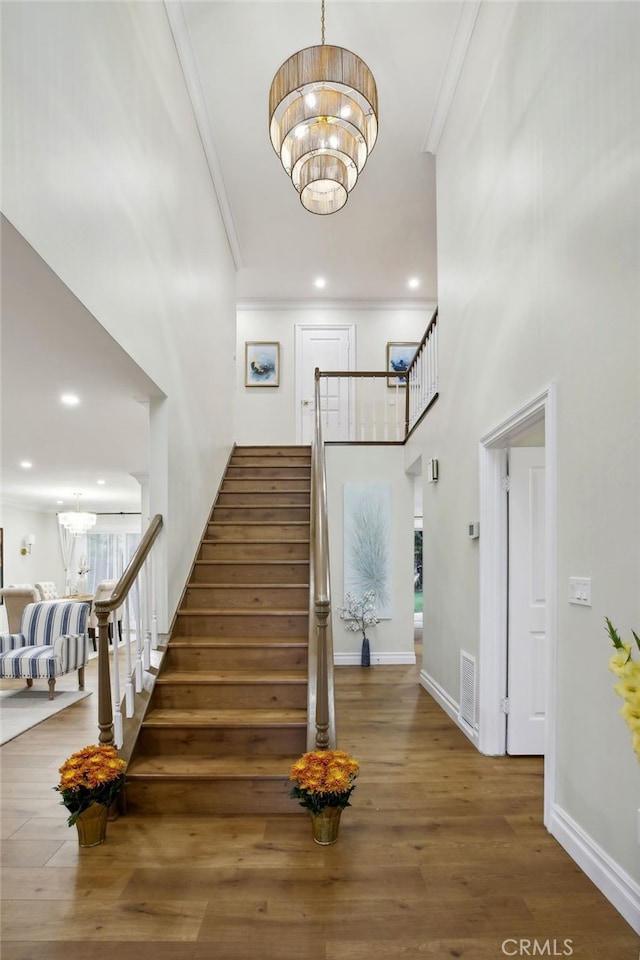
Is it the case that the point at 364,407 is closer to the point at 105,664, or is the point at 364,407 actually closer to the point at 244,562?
the point at 244,562

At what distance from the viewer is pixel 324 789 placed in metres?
2.41

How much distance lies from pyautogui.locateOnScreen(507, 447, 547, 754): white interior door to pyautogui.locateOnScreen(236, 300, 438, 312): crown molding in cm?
574

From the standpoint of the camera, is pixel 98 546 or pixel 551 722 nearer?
pixel 551 722

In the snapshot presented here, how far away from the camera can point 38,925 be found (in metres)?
1.98

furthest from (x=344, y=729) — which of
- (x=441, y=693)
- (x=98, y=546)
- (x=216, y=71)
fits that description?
(x=98, y=546)

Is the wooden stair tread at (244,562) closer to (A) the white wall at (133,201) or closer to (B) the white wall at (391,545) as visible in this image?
(A) the white wall at (133,201)

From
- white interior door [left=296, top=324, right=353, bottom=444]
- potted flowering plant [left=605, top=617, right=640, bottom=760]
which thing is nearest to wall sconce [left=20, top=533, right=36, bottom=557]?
white interior door [left=296, top=324, right=353, bottom=444]

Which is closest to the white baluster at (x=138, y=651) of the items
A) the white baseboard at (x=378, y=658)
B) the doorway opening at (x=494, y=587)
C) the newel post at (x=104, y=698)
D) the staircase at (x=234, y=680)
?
the staircase at (x=234, y=680)

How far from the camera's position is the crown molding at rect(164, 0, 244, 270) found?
12.5 feet

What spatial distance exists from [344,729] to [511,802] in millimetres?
1398

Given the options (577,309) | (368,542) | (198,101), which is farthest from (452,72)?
(368,542)

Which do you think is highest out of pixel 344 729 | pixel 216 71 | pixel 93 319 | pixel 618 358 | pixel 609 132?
pixel 216 71

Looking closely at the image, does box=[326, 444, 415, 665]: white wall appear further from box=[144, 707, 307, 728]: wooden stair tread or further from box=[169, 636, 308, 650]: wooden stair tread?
box=[144, 707, 307, 728]: wooden stair tread

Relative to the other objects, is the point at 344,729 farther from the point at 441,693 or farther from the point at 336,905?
the point at 336,905
